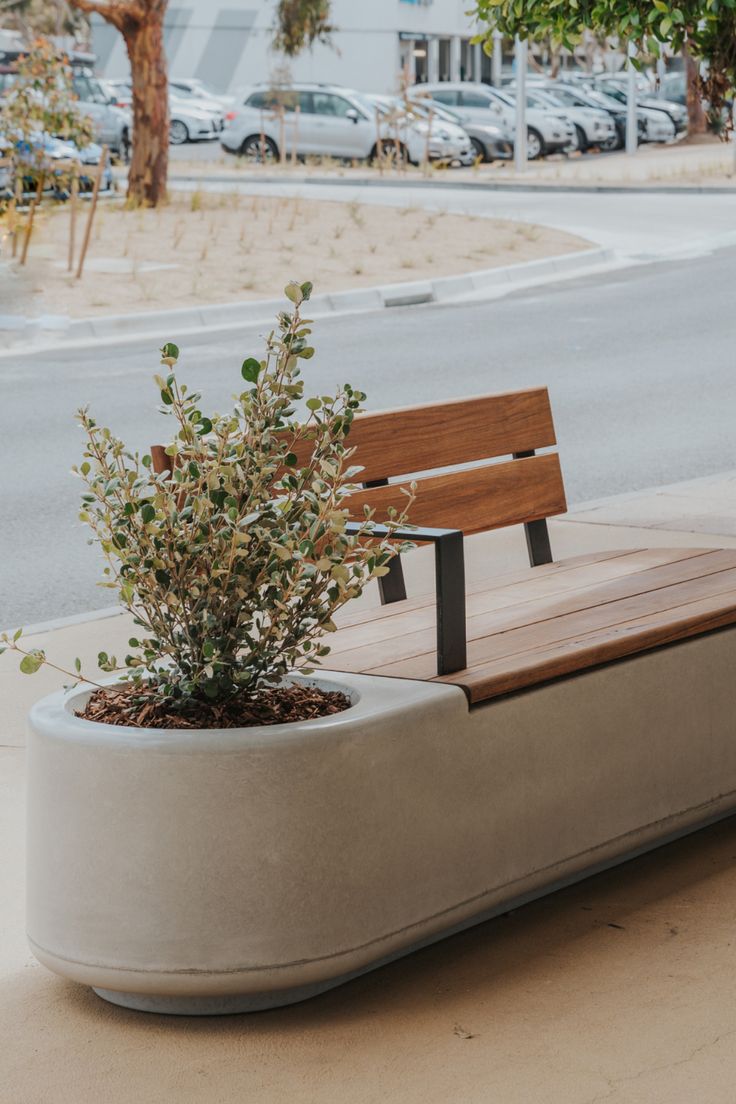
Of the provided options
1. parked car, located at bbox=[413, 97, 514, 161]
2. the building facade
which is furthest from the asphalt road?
the building facade

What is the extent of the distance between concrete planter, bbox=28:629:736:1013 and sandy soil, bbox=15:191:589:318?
12585 mm

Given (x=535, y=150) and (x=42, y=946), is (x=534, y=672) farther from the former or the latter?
(x=535, y=150)

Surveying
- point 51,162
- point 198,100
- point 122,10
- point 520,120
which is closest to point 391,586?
point 51,162

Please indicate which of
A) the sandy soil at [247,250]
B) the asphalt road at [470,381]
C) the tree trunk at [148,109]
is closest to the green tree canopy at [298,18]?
the sandy soil at [247,250]

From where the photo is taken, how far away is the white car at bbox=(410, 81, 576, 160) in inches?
1447

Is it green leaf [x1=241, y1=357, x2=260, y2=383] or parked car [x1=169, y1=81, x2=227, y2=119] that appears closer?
green leaf [x1=241, y1=357, x2=260, y2=383]

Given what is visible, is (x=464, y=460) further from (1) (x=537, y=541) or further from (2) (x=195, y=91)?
(2) (x=195, y=91)

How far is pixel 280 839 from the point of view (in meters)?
2.85

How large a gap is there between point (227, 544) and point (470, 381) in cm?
872

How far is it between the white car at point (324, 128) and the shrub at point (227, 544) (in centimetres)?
3048

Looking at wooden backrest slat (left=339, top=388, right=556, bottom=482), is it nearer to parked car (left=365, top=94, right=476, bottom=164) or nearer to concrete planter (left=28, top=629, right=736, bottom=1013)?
concrete planter (left=28, top=629, right=736, bottom=1013)

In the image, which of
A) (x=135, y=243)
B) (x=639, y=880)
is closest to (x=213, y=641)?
(x=639, y=880)

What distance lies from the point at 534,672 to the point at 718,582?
38.1 inches

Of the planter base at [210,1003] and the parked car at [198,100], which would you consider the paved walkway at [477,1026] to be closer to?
the planter base at [210,1003]
